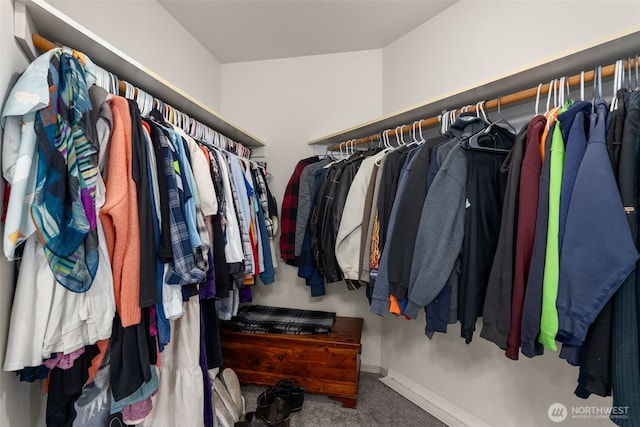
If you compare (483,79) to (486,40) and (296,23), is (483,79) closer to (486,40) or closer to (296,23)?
(486,40)

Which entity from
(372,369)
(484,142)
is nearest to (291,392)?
(372,369)

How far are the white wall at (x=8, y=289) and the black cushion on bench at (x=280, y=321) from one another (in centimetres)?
116

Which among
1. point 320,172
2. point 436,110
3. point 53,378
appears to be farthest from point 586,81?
point 53,378

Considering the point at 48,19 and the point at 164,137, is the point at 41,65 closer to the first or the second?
the point at 48,19

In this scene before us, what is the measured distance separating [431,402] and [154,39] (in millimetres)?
2846

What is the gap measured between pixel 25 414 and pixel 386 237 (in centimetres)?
127

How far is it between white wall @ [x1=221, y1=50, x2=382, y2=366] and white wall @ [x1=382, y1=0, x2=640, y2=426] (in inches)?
6.8

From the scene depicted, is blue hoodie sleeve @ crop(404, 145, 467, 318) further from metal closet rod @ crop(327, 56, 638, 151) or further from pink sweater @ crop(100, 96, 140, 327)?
pink sweater @ crop(100, 96, 140, 327)

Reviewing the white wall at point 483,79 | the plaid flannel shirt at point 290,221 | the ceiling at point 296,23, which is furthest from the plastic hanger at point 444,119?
the plaid flannel shirt at point 290,221

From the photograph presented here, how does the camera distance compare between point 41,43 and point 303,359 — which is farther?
point 303,359

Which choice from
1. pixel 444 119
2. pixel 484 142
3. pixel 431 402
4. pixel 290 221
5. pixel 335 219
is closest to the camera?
pixel 484 142

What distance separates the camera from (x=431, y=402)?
1.66 meters

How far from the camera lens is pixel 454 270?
1.01 meters

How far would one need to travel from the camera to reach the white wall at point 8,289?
0.62m
